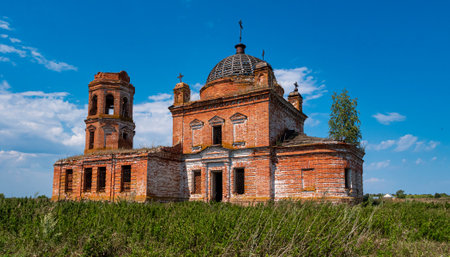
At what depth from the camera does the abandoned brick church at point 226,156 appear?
18109 mm

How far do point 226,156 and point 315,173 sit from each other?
5.23 meters

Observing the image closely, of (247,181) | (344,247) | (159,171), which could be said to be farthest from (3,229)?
(247,181)

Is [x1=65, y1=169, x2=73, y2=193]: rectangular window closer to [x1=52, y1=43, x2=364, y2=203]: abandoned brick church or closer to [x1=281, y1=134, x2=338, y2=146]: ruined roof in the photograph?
[x1=52, y1=43, x2=364, y2=203]: abandoned brick church

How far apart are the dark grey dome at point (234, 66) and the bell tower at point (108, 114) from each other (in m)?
7.00

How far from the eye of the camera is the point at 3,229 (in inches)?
386

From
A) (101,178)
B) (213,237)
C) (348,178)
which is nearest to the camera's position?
(213,237)

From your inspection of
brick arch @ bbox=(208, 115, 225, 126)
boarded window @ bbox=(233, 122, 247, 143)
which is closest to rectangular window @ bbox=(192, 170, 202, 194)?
brick arch @ bbox=(208, 115, 225, 126)

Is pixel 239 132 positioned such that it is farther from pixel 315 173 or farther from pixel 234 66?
pixel 234 66

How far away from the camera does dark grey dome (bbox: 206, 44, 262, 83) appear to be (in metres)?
23.1

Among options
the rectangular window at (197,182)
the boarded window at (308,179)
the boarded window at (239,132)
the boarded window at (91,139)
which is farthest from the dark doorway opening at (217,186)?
the boarded window at (91,139)

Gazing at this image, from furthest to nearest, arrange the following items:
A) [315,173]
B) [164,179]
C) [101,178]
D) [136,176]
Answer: [101,178] → [164,179] → [136,176] → [315,173]

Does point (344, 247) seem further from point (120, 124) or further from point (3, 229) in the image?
point (120, 124)

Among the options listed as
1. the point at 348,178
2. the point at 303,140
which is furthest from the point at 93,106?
the point at 348,178

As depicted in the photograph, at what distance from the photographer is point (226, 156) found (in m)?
19.8
